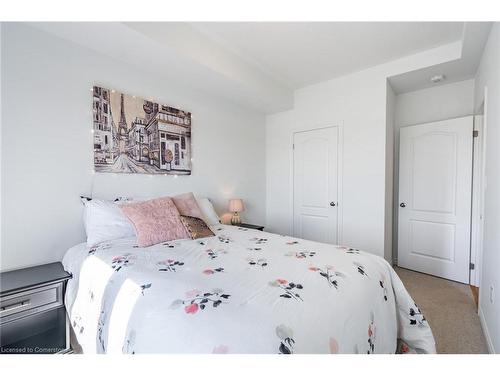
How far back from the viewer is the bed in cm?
86

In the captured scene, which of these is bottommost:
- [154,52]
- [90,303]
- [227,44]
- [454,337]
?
[454,337]

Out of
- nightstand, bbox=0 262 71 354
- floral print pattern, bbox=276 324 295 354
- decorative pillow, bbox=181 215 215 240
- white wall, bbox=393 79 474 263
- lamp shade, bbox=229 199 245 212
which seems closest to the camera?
floral print pattern, bbox=276 324 295 354

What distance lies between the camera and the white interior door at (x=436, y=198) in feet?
9.36

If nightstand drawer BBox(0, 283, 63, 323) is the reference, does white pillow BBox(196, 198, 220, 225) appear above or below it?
above

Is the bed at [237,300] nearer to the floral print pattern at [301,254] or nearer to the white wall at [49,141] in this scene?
the floral print pattern at [301,254]

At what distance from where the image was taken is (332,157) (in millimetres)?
3326

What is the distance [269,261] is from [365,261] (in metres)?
0.60

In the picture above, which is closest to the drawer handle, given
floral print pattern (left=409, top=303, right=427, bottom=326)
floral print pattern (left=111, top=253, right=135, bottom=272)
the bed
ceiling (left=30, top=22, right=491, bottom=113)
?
the bed

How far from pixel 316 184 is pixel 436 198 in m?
1.45

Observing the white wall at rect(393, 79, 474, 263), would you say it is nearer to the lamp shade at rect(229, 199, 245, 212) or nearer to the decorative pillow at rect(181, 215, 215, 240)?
the lamp shade at rect(229, 199, 245, 212)

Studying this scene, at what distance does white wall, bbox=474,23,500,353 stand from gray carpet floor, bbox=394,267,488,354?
0.32 ft
